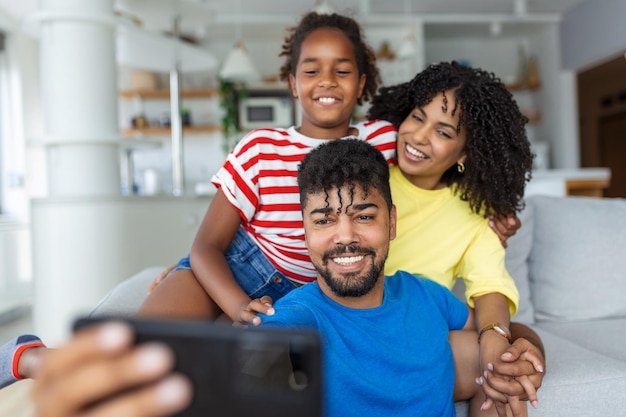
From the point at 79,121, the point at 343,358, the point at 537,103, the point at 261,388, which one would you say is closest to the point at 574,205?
the point at 343,358

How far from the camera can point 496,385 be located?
103cm

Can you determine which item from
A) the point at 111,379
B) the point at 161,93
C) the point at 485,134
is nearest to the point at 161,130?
the point at 161,93

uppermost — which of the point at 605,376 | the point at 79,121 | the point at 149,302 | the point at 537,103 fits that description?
the point at 537,103

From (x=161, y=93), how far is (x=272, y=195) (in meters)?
4.51

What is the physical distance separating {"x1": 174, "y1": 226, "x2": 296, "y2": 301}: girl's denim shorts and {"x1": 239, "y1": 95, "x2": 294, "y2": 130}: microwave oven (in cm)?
418

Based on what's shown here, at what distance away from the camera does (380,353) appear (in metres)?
1.02

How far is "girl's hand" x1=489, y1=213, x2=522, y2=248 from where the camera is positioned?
57.1 inches

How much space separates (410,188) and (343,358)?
623mm

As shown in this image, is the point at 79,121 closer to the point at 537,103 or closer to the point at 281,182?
the point at 281,182

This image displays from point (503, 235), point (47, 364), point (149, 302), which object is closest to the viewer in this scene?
point (47, 364)

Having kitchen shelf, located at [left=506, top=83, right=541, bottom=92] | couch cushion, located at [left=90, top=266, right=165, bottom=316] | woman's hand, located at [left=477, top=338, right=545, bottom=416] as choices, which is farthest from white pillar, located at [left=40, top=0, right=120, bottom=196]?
kitchen shelf, located at [left=506, top=83, right=541, bottom=92]

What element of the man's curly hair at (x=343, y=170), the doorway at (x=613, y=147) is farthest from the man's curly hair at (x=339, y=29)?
the doorway at (x=613, y=147)

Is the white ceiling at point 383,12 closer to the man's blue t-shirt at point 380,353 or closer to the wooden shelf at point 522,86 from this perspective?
the wooden shelf at point 522,86

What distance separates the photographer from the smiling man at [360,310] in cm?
99
